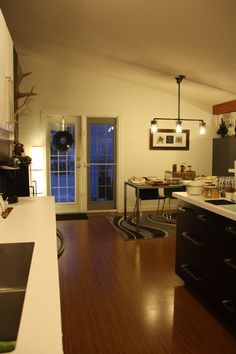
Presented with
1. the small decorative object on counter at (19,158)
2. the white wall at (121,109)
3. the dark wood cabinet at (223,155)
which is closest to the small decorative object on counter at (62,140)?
the white wall at (121,109)

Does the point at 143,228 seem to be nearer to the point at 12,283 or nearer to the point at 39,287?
the point at 12,283

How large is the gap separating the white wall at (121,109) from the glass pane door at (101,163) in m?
0.18

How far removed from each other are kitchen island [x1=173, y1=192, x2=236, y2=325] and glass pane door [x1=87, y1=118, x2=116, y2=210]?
3405mm

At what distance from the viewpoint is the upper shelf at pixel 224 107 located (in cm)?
577

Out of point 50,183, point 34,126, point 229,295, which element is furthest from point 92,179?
point 229,295

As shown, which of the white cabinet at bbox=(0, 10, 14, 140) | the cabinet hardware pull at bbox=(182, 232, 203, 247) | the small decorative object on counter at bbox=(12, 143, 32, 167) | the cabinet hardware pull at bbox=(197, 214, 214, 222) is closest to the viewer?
the white cabinet at bbox=(0, 10, 14, 140)

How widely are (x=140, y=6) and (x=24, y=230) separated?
83.9 inches

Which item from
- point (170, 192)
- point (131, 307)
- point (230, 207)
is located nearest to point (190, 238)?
→ point (230, 207)

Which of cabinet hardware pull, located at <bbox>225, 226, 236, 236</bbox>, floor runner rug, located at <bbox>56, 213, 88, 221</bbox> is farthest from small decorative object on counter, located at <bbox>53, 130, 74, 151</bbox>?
cabinet hardware pull, located at <bbox>225, 226, 236, 236</bbox>

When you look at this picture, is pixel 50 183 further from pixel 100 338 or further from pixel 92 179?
pixel 100 338

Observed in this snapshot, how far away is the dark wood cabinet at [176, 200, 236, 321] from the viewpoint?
220 centimetres

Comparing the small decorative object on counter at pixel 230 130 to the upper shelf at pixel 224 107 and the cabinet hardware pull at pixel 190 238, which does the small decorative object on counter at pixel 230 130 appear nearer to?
the upper shelf at pixel 224 107

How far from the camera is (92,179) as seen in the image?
625 cm

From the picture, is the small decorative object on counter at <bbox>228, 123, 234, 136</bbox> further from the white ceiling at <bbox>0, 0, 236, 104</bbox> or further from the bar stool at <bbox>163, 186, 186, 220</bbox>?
the bar stool at <bbox>163, 186, 186, 220</bbox>
